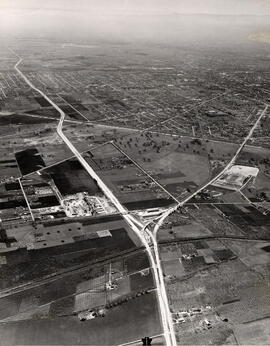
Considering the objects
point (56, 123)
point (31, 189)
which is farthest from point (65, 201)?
point (56, 123)

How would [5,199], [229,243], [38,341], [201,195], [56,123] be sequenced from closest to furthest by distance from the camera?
[38,341]
[229,243]
[5,199]
[201,195]
[56,123]

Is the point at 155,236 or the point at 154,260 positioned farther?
the point at 155,236

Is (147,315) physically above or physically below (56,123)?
below

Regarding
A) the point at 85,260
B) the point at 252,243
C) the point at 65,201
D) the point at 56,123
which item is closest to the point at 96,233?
the point at 85,260

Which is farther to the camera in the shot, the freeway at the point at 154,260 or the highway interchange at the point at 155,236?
the highway interchange at the point at 155,236

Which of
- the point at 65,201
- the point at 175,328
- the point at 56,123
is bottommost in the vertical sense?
the point at 175,328

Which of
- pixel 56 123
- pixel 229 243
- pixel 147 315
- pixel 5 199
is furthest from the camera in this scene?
pixel 56 123

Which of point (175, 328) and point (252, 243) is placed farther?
point (252, 243)

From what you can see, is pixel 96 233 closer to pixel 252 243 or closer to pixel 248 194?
pixel 252 243

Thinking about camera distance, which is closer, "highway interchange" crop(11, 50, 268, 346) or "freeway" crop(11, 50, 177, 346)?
"freeway" crop(11, 50, 177, 346)

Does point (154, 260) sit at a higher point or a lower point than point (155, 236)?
lower
